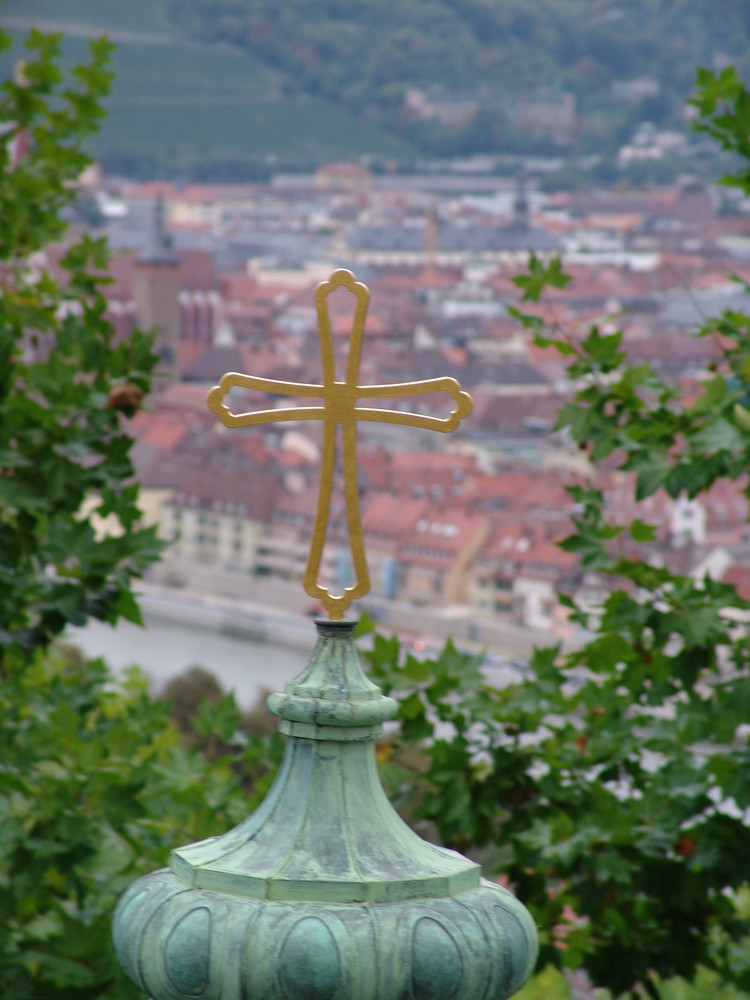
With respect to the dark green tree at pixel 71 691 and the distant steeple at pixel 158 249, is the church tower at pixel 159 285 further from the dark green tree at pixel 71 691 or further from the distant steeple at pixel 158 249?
the dark green tree at pixel 71 691

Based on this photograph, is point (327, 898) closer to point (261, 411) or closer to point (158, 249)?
point (261, 411)

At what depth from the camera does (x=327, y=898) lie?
0.98 metres

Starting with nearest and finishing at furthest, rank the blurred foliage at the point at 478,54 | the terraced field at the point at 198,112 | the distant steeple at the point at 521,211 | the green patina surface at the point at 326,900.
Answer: the green patina surface at the point at 326,900 < the distant steeple at the point at 521,211 < the terraced field at the point at 198,112 < the blurred foliage at the point at 478,54

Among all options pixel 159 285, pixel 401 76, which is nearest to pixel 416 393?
pixel 159 285

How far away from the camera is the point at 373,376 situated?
37781 mm

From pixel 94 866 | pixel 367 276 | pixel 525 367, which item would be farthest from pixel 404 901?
pixel 367 276

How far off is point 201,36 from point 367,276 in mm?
20294

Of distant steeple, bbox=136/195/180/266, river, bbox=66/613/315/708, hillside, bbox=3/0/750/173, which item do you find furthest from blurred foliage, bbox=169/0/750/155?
river, bbox=66/613/315/708

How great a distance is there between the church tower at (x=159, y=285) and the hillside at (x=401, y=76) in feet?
66.5

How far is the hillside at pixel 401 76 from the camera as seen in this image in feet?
209

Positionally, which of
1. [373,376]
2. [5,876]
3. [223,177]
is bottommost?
[5,876]

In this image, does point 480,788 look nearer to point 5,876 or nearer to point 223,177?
point 5,876

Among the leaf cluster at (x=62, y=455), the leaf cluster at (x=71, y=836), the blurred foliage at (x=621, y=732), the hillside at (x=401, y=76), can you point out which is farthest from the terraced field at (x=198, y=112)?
the blurred foliage at (x=621, y=732)

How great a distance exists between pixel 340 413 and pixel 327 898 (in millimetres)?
317
